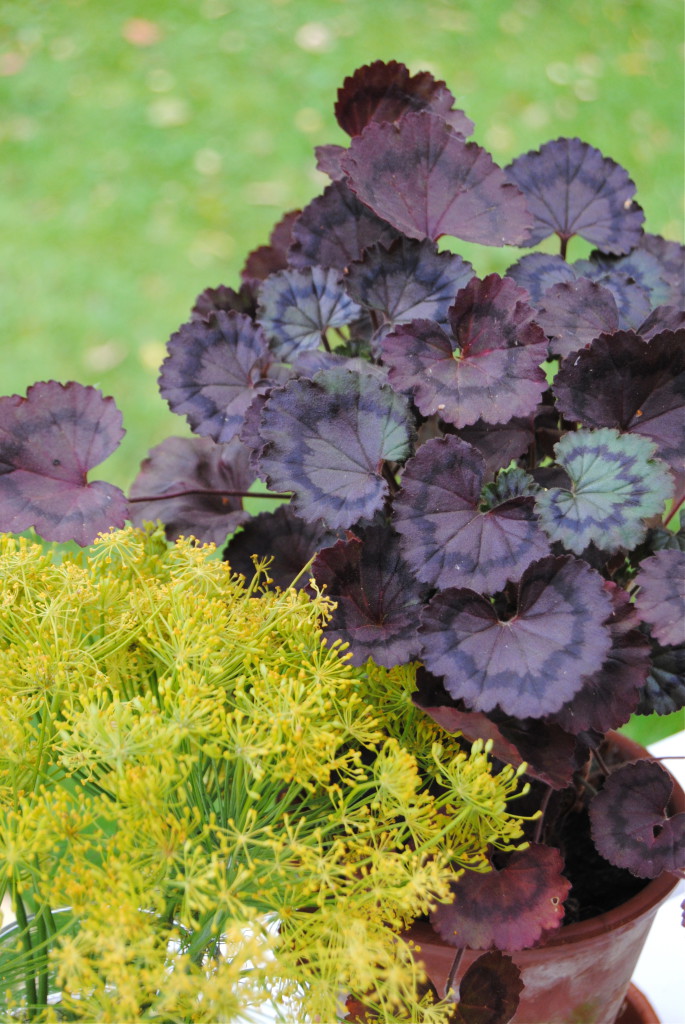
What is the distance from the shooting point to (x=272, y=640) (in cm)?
75

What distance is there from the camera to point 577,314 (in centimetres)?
87

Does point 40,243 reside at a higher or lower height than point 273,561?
higher

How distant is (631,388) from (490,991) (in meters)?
0.44

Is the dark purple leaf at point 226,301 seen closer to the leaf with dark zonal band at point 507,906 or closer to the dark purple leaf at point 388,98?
the dark purple leaf at point 388,98

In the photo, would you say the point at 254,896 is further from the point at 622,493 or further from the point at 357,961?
the point at 622,493

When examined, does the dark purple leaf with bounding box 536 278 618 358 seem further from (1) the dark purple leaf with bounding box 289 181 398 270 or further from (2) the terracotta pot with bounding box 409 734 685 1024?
(2) the terracotta pot with bounding box 409 734 685 1024

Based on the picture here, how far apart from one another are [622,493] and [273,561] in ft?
1.00

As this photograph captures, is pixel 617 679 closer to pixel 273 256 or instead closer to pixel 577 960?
pixel 577 960

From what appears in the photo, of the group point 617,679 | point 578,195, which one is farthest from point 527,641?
point 578,195

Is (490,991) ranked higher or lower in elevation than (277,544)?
lower

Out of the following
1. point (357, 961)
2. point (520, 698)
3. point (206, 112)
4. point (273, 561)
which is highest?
point (206, 112)

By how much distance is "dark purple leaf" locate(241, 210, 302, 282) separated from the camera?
112 cm

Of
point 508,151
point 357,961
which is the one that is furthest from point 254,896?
point 508,151

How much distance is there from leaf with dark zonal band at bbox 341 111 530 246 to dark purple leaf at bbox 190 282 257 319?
200 millimetres
